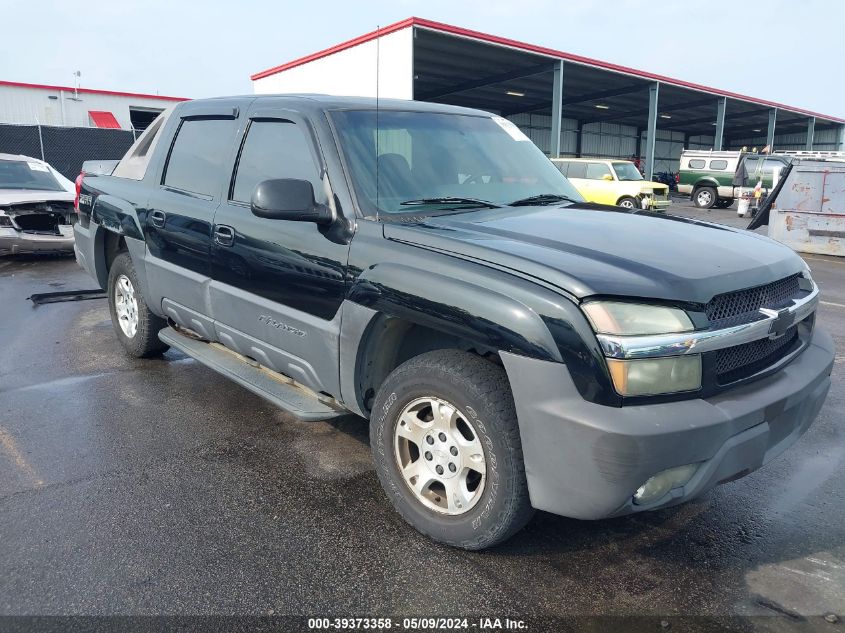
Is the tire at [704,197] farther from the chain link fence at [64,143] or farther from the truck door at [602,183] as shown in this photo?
the chain link fence at [64,143]

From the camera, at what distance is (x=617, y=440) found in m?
2.14

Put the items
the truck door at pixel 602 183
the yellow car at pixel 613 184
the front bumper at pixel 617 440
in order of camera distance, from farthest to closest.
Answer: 1. the truck door at pixel 602 183
2. the yellow car at pixel 613 184
3. the front bumper at pixel 617 440

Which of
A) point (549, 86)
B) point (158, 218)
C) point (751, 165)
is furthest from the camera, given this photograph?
point (549, 86)

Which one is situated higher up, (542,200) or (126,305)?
(542,200)

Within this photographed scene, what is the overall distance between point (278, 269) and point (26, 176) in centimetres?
913

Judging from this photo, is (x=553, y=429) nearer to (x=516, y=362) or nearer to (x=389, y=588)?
(x=516, y=362)

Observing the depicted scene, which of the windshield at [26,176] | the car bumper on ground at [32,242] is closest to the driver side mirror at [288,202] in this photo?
the car bumper on ground at [32,242]

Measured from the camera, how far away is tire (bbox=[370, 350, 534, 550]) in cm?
242

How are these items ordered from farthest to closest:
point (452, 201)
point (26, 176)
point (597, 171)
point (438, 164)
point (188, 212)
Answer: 1. point (597, 171)
2. point (26, 176)
3. point (188, 212)
4. point (438, 164)
5. point (452, 201)

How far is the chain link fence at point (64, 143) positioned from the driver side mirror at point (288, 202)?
59.6 feet

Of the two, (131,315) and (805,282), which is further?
(131,315)

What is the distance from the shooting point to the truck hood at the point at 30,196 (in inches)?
363

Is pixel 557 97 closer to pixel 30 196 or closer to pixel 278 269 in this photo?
pixel 30 196

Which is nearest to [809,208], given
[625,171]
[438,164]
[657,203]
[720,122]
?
[657,203]
